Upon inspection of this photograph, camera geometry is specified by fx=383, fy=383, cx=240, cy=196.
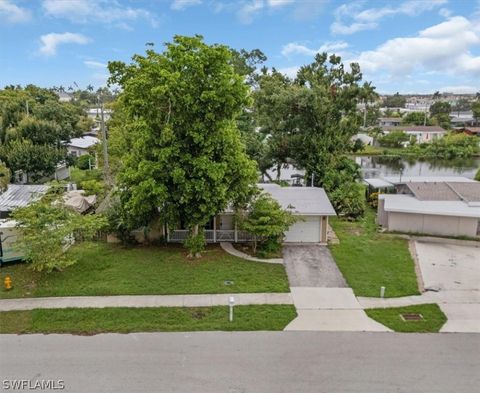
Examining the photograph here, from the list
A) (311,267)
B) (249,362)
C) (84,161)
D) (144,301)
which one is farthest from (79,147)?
(249,362)

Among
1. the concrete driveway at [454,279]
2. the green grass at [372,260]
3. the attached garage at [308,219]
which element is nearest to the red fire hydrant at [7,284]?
the attached garage at [308,219]

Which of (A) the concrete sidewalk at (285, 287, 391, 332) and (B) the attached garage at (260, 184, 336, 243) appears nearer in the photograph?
(A) the concrete sidewalk at (285, 287, 391, 332)

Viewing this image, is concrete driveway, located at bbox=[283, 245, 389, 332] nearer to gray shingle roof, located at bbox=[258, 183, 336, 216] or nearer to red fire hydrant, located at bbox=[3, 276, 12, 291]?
gray shingle roof, located at bbox=[258, 183, 336, 216]

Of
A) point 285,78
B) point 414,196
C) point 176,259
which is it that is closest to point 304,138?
point 285,78

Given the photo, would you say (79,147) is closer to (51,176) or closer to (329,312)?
(51,176)

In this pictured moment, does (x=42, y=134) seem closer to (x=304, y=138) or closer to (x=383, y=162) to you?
(x=304, y=138)

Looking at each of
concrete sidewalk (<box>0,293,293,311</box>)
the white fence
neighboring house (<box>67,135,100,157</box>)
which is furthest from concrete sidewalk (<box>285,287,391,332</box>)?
neighboring house (<box>67,135,100,157</box>)

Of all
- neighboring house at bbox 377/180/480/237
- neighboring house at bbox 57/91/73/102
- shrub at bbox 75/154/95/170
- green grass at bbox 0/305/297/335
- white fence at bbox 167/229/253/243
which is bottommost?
green grass at bbox 0/305/297/335
